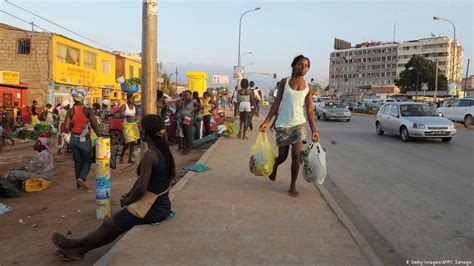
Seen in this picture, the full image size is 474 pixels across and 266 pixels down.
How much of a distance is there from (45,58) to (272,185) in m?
27.9

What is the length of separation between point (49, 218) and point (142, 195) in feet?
7.91

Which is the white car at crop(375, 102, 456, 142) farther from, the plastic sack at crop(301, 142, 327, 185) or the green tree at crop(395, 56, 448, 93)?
the green tree at crop(395, 56, 448, 93)

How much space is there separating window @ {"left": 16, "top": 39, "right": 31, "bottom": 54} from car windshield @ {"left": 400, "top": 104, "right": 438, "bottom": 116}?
26510mm

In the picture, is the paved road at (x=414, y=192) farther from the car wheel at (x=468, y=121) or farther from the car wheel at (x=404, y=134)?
the car wheel at (x=468, y=121)

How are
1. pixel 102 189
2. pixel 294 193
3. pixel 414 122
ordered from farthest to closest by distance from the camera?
pixel 414 122
pixel 294 193
pixel 102 189

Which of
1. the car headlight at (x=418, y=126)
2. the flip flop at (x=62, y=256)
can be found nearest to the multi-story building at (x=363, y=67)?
the car headlight at (x=418, y=126)

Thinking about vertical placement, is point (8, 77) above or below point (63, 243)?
above

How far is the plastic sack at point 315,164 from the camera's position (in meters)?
5.88

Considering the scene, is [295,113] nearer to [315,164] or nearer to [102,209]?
[315,164]

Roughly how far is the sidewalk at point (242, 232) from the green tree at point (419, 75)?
85748mm

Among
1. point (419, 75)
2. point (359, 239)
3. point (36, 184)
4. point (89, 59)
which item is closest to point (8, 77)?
point (89, 59)

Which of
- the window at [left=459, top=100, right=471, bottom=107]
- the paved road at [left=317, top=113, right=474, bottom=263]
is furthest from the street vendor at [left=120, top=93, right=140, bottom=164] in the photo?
the window at [left=459, top=100, right=471, bottom=107]

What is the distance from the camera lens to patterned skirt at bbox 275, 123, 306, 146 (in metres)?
5.96

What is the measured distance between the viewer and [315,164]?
589 cm
